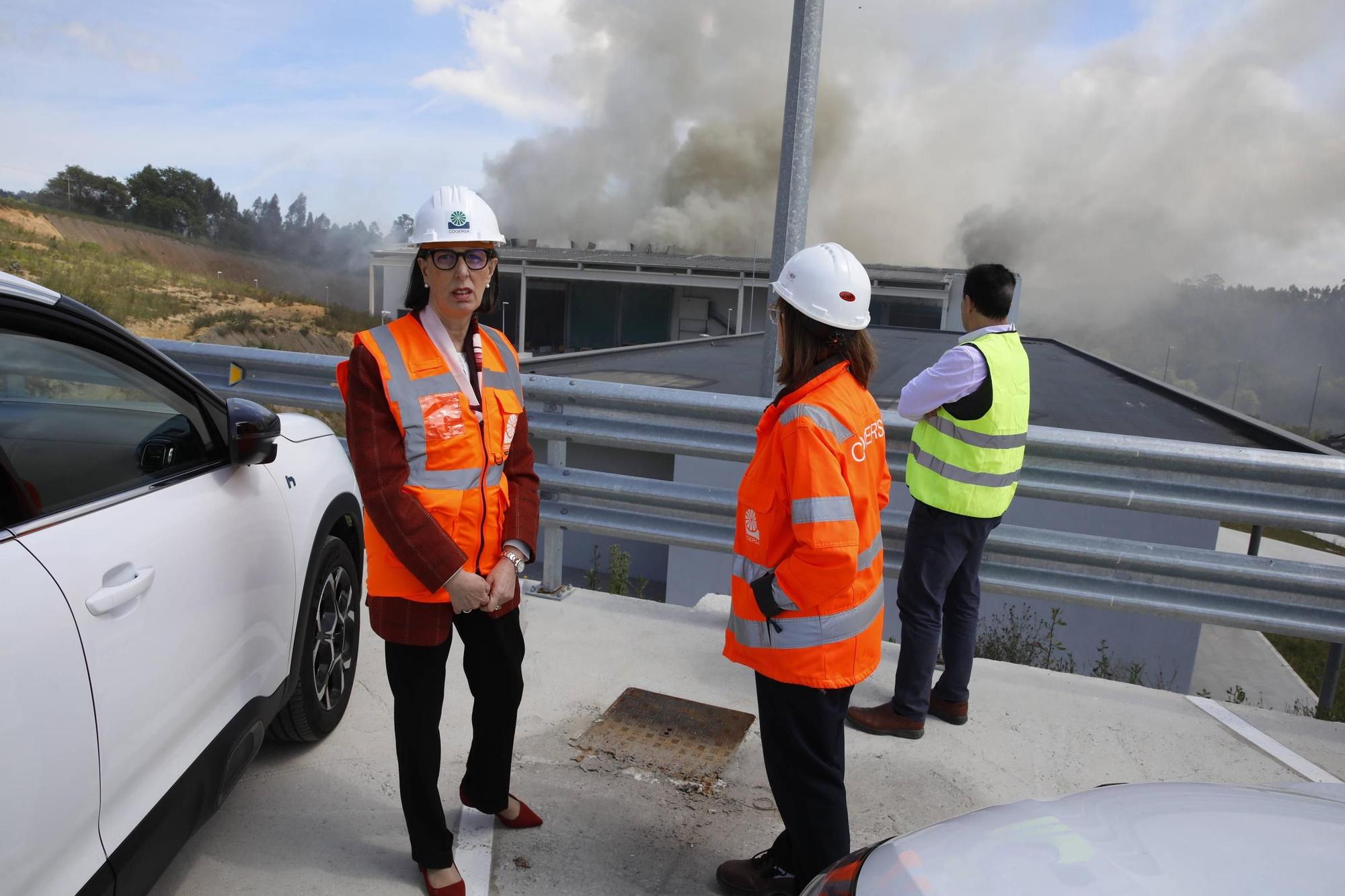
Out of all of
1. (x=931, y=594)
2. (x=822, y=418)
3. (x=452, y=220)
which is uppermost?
(x=452, y=220)

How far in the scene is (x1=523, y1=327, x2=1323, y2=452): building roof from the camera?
42.1 feet

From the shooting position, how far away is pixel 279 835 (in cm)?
288

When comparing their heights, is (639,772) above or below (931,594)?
below

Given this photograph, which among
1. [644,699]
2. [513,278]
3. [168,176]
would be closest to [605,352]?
[644,699]

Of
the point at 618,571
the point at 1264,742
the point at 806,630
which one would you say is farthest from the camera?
the point at 618,571

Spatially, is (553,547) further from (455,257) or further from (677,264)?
(677,264)

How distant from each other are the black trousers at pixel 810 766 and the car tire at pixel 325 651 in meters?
1.63

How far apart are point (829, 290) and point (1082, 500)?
2.44 m

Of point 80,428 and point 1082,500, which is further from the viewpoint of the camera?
point 1082,500

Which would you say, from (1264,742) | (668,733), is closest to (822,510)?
(668,733)

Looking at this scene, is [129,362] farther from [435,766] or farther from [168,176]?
[168,176]

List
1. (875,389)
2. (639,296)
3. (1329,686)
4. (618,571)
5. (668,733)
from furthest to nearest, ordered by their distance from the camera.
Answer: (639,296) < (875,389) < (618,571) < (1329,686) < (668,733)

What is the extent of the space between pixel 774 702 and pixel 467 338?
4.27ft

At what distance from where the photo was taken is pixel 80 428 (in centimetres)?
267
